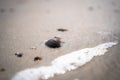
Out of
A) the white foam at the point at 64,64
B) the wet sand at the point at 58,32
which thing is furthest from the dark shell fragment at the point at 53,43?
the white foam at the point at 64,64

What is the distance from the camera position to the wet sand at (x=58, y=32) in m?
4.55

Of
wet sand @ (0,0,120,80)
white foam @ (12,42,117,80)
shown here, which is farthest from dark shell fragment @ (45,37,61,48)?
white foam @ (12,42,117,80)

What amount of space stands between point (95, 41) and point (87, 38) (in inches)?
12.5

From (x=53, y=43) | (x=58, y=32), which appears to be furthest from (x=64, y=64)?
(x=58, y=32)

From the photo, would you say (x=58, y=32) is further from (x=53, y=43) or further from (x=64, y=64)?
(x=64, y=64)

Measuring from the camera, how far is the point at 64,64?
4.77 metres

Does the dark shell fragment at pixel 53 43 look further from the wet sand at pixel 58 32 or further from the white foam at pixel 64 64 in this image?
the white foam at pixel 64 64

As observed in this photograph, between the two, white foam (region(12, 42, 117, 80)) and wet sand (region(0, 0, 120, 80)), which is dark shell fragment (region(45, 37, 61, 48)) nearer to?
wet sand (region(0, 0, 120, 80))

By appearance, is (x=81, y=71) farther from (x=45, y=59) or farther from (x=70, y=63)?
(x=45, y=59)

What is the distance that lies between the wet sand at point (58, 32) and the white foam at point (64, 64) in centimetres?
16

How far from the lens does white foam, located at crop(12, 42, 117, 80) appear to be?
439cm

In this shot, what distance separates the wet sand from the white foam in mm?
157

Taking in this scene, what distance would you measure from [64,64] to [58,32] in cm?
204

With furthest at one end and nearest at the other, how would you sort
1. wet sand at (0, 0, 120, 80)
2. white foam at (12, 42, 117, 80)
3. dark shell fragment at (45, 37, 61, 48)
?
1. dark shell fragment at (45, 37, 61, 48)
2. wet sand at (0, 0, 120, 80)
3. white foam at (12, 42, 117, 80)
